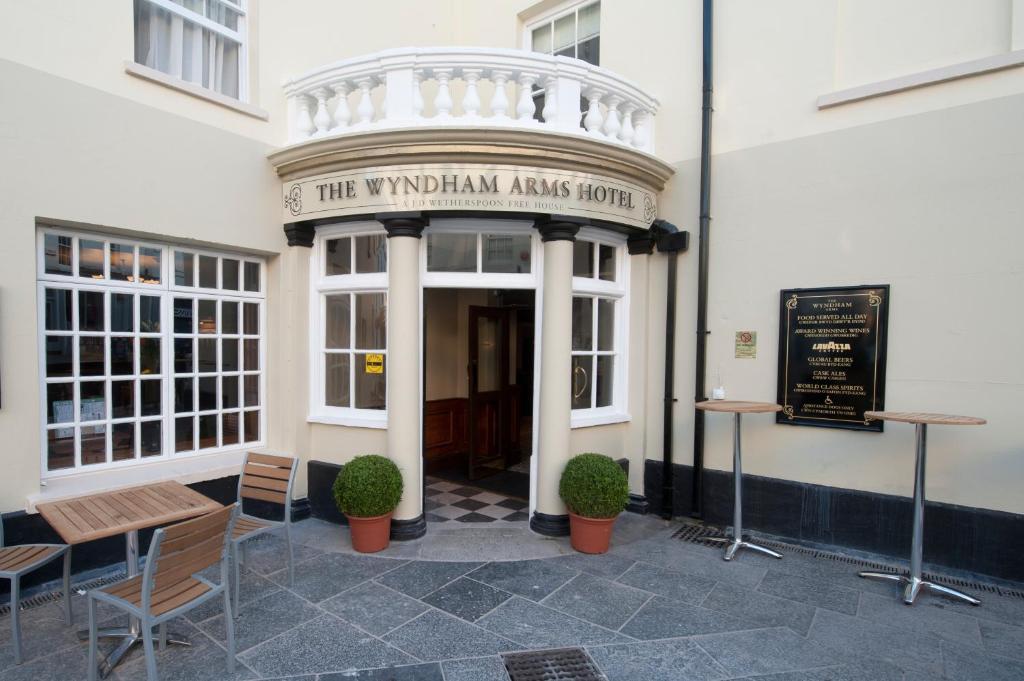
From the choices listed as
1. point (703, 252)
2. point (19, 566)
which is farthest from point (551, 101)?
point (19, 566)

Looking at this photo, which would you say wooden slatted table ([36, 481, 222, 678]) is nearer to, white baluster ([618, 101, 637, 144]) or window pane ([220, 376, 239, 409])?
window pane ([220, 376, 239, 409])

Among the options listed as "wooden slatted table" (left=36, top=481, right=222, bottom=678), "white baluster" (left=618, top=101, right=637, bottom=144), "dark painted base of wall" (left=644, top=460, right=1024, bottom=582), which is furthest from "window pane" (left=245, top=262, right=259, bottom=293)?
"dark painted base of wall" (left=644, top=460, right=1024, bottom=582)

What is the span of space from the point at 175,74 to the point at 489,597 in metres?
5.33

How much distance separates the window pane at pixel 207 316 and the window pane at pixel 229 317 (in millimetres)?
72

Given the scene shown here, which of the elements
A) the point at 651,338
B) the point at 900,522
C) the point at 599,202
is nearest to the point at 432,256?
the point at 599,202

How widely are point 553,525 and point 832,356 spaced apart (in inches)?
118

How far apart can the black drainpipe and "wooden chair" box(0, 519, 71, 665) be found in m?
5.25

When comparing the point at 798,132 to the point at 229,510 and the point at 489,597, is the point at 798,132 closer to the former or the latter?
the point at 489,597

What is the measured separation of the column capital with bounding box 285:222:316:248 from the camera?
5.68 meters

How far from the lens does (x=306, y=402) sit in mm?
5867

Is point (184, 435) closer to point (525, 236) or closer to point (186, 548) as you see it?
point (186, 548)

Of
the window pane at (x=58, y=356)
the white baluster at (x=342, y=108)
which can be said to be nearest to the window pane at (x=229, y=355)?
the window pane at (x=58, y=356)

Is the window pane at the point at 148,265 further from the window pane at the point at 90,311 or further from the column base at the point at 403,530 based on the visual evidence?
the column base at the point at 403,530

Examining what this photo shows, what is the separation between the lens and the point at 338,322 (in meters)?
5.92
